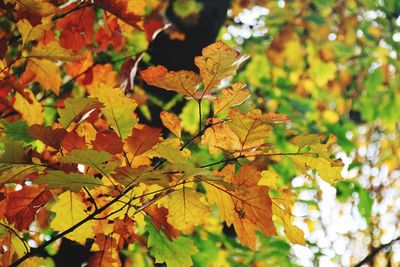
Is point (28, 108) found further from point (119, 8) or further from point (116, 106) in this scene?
point (116, 106)

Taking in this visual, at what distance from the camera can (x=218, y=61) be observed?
1.74 ft

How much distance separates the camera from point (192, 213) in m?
0.59

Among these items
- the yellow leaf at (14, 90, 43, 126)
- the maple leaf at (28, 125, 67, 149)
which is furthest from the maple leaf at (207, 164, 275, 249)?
the yellow leaf at (14, 90, 43, 126)

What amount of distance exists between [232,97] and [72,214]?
326 millimetres

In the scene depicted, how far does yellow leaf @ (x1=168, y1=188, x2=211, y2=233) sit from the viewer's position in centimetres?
57

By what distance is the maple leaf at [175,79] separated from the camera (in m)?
0.53

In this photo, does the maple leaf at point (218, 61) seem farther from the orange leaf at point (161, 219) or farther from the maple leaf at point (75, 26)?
the maple leaf at point (75, 26)

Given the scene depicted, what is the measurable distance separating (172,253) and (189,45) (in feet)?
4.12

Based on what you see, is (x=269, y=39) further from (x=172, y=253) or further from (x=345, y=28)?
(x=172, y=253)

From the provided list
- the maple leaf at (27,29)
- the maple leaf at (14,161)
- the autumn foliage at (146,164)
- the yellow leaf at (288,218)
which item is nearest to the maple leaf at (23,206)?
the autumn foliage at (146,164)

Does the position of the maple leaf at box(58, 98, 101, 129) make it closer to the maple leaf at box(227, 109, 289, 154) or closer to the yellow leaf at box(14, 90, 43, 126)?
the maple leaf at box(227, 109, 289, 154)

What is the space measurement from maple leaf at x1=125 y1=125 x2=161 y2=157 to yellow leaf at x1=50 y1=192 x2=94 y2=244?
19cm

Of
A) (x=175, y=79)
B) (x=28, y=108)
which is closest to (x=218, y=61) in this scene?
(x=175, y=79)

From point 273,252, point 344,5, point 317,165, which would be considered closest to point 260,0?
point 344,5
